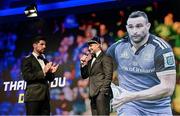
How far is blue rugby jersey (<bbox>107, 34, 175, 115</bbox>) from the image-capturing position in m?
5.29

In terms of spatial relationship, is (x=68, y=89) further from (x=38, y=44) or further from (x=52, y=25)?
(x=38, y=44)

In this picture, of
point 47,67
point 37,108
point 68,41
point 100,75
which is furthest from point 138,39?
point 37,108

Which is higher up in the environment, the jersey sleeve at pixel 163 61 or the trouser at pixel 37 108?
the jersey sleeve at pixel 163 61

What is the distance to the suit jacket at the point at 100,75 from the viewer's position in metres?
5.01

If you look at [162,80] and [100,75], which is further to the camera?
[162,80]

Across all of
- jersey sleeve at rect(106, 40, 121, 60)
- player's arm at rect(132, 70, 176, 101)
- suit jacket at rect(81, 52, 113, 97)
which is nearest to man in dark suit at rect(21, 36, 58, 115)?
suit jacket at rect(81, 52, 113, 97)

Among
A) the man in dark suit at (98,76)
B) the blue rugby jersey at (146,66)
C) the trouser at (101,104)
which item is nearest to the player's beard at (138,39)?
the blue rugby jersey at (146,66)

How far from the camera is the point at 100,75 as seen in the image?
5129mm

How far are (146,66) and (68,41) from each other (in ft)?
4.71

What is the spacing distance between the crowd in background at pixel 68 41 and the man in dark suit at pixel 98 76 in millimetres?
635

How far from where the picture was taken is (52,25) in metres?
6.35

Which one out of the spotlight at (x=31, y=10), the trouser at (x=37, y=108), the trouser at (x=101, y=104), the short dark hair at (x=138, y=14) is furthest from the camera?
the spotlight at (x=31, y=10)

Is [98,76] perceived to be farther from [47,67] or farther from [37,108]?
[37,108]

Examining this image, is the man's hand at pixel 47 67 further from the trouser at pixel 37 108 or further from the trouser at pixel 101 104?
the trouser at pixel 101 104
